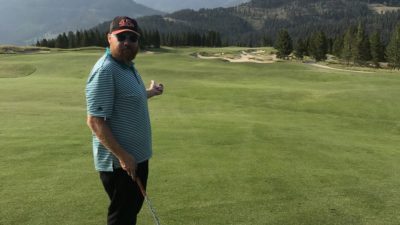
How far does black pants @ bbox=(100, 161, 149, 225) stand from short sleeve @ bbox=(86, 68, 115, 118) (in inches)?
28.5

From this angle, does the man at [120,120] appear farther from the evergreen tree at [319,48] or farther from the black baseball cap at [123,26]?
the evergreen tree at [319,48]

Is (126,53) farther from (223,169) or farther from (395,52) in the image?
(395,52)

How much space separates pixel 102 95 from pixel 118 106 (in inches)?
9.5

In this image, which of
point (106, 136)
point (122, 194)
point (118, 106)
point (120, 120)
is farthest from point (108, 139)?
point (122, 194)

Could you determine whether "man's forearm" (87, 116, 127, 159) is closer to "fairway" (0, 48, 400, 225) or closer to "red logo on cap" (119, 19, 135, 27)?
"red logo on cap" (119, 19, 135, 27)

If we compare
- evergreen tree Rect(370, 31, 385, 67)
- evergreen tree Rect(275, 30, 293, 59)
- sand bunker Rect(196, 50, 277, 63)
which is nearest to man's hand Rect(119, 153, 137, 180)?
sand bunker Rect(196, 50, 277, 63)

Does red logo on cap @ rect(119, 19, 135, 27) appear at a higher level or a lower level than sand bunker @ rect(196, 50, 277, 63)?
higher

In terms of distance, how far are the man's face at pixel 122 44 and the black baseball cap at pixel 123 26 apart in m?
0.04

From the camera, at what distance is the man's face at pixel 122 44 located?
5.37 m

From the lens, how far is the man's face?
537cm

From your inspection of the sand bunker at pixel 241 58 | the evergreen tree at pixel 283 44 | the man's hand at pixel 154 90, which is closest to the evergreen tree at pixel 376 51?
the evergreen tree at pixel 283 44

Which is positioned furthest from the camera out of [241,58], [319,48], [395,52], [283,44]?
[283,44]

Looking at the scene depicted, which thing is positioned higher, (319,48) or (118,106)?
(118,106)

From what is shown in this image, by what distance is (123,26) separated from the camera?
17.6 feet
